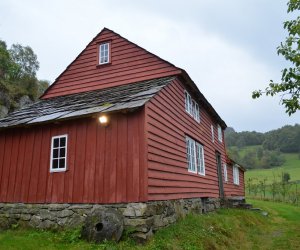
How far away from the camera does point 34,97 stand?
3005 cm

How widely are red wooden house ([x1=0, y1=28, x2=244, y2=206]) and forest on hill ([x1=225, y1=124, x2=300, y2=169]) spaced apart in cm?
5824

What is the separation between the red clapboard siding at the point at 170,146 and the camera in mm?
9633

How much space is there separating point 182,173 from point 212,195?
6.16 meters

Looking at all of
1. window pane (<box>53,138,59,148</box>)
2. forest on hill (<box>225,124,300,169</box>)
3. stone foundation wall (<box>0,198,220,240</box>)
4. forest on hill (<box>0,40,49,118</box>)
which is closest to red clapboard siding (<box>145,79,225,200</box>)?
stone foundation wall (<box>0,198,220,240</box>)

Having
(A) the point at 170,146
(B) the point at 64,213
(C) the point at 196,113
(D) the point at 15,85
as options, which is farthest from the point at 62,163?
(D) the point at 15,85

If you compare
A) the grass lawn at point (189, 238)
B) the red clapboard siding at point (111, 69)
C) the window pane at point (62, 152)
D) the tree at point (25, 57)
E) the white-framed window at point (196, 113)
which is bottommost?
the grass lawn at point (189, 238)

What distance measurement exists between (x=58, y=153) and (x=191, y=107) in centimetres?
789

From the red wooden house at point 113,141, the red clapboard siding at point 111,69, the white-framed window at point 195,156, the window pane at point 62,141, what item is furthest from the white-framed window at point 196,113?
the window pane at point 62,141

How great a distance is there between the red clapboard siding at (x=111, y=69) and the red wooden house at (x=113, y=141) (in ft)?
0.18

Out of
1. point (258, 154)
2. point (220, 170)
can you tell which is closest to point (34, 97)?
point (220, 170)

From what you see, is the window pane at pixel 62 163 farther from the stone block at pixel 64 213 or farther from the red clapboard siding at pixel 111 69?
the red clapboard siding at pixel 111 69

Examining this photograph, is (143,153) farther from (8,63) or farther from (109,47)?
(8,63)

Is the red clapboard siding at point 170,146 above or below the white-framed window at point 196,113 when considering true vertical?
below

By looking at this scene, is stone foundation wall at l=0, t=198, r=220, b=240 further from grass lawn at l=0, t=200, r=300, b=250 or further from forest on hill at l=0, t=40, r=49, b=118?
forest on hill at l=0, t=40, r=49, b=118
